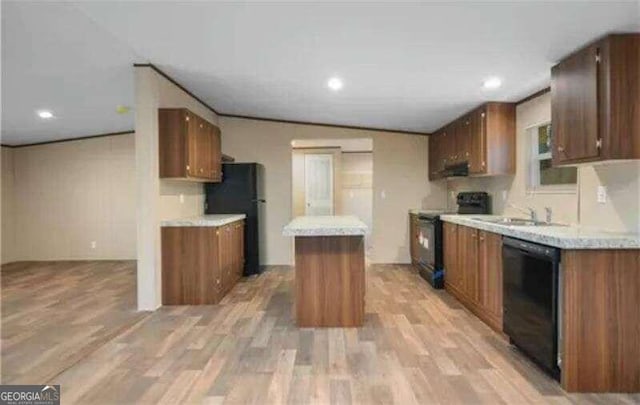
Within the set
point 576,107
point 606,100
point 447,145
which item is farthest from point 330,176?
point 606,100

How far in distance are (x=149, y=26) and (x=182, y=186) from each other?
2.40 metres

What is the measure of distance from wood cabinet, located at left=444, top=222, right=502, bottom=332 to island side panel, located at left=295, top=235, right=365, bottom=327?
3.74 feet

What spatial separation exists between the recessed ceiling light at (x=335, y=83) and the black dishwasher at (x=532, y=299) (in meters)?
2.26

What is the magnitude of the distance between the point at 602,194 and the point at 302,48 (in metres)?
2.61

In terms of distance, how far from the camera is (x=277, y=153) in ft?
22.7

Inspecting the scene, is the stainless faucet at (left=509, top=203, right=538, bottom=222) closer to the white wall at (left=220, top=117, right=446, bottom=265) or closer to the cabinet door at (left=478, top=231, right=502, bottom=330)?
the cabinet door at (left=478, top=231, right=502, bottom=330)

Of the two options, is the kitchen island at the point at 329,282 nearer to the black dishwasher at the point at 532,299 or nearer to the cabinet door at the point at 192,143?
the black dishwasher at the point at 532,299

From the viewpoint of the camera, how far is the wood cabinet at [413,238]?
20.7 feet

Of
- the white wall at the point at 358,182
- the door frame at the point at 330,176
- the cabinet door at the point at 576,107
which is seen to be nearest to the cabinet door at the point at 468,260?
the cabinet door at the point at 576,107

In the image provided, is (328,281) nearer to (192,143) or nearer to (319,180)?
(192,143)

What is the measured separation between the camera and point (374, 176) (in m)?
7.01

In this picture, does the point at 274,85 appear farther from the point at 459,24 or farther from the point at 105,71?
the point at 459,24

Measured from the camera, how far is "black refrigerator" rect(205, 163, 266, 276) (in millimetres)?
6102

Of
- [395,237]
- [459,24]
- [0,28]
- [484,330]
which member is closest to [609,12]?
[459,24]
